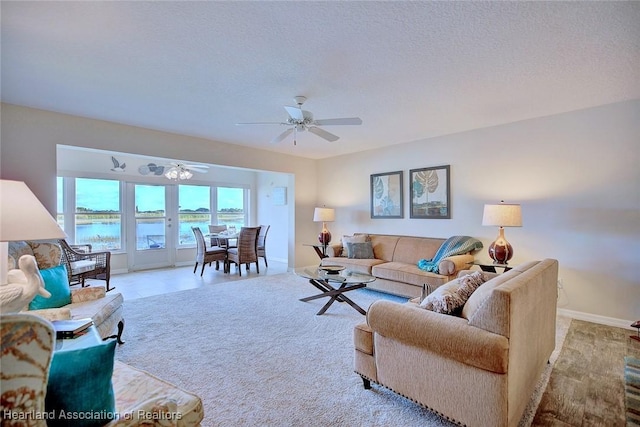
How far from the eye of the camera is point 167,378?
2.20 meters

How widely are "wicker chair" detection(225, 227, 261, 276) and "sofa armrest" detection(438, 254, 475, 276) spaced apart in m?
3.51

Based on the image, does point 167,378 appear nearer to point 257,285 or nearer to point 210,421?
point 210,421

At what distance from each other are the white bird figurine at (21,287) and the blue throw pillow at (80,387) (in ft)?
2.05

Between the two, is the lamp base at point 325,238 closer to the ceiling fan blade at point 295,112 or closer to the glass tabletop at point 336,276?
the glass tabletop at point 336,276

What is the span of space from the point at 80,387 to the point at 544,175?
4.58 metres

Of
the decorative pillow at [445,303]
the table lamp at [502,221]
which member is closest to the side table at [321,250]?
the table lamp at [502,221]

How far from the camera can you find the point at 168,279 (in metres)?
5.51

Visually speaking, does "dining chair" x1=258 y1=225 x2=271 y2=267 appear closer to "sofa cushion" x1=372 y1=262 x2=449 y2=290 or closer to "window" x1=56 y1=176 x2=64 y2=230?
"sofa cushion" x1=372 y1=262 x2=449 y2=290

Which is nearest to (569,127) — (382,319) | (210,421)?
(382,319)

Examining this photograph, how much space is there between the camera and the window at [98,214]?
18.8ft

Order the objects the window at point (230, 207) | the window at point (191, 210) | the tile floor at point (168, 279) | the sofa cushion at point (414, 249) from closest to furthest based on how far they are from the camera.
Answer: the sofa cushion at point (414, 249) → the tile floor at point (168, 279) → the window at point (191, 210) → the window at point (230, 207)

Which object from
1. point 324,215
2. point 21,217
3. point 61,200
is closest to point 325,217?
point 324,215

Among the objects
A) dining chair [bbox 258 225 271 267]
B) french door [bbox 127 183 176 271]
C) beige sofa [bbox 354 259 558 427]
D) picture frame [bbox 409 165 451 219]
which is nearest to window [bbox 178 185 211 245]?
french door [bbox 127 183 176 271]

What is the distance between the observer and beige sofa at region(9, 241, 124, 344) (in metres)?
2.30
